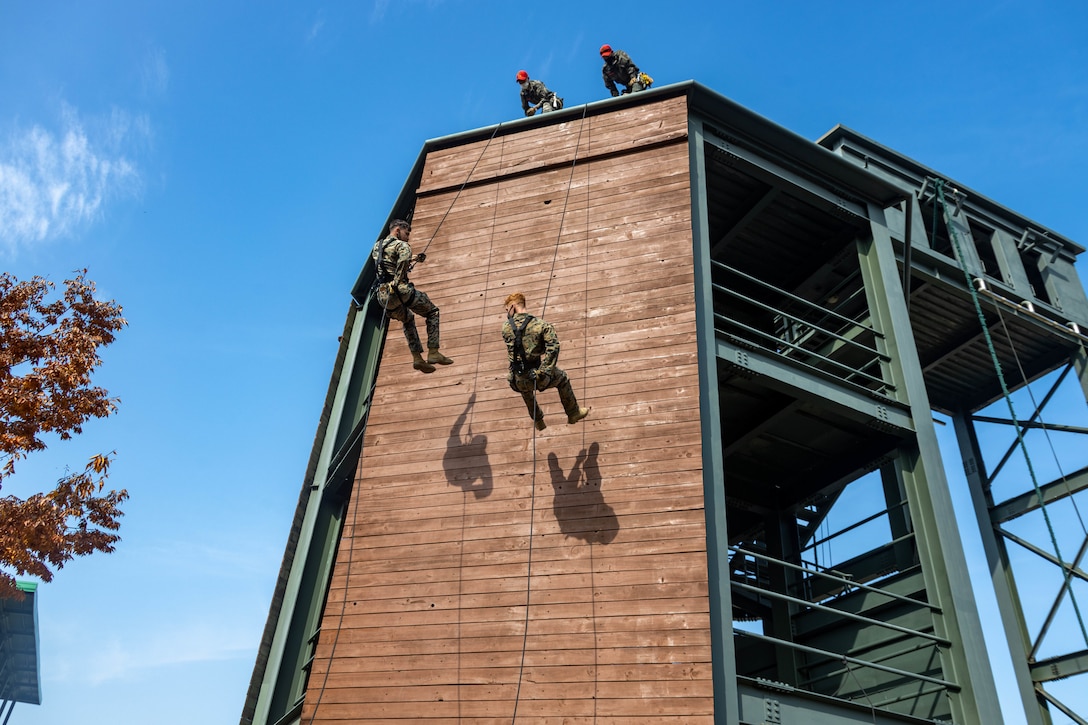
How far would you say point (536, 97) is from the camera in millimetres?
14523

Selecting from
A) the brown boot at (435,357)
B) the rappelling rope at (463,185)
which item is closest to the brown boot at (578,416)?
the brown boot at (435,357)

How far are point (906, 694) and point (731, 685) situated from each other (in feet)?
13.5

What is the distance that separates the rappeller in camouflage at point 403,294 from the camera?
31.2ft

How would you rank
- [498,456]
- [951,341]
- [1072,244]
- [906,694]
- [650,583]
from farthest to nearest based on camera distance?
1. [1072,244]
2. [951,341]
3. [906,694]
4. [498,456]
5. [650,583]

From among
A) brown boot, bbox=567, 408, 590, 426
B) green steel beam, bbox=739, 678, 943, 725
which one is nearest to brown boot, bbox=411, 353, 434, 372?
brown boot, bbox=567, 408, 590, 426

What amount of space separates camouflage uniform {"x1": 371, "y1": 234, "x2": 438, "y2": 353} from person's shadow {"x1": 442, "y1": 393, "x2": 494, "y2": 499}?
3.88 feet

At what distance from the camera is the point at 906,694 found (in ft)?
34.2

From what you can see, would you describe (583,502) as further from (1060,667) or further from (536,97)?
(1060,667)

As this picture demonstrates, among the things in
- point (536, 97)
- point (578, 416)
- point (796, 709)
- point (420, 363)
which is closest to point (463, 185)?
point (536, 97)

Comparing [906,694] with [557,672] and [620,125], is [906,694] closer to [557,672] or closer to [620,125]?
[557,672]

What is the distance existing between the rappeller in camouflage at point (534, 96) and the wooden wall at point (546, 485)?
222 centimetres

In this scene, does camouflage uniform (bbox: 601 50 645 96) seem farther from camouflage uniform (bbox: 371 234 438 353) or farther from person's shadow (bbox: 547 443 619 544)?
person's shadow (bbox: 547 443 619 544)

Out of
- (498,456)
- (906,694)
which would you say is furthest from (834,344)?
(498,456)

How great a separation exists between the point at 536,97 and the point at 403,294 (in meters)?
6.56
